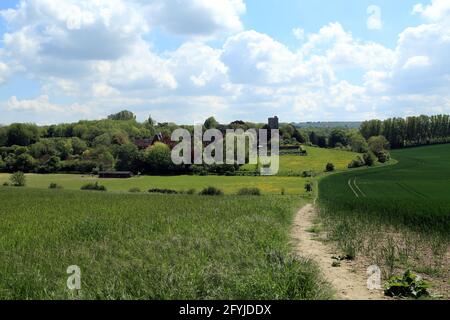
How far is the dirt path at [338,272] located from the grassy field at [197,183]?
4182cm

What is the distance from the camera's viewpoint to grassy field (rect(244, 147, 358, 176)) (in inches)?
3258

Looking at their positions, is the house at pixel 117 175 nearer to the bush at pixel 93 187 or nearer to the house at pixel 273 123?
the bush at pixel 93 187

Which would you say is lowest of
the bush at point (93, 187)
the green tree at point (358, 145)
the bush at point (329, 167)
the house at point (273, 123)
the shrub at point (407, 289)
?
the bush at point (93, 187)

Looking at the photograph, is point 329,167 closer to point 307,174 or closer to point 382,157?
point 307,174

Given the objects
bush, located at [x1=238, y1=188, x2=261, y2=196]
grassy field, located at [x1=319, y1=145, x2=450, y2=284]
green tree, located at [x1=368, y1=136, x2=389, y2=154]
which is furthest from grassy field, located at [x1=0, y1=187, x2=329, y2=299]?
green tree, located at [x1=368, y1=136, x2=389, y2=154]

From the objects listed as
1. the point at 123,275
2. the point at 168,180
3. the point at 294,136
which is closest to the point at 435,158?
the point at 294,136

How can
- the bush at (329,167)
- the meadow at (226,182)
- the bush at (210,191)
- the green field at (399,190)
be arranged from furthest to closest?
the bush at (329,167), the meadow at (226,182), the bush at (210,191), the green field at (399,190)

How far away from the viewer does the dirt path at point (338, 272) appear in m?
9.61

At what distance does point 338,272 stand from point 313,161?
82.5 metres

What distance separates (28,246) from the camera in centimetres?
1398

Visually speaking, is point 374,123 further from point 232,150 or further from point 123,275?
point 123,275

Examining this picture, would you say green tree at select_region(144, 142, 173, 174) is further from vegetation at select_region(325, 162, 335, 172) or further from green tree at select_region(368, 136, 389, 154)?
green tree at select_region(368, 136, 389, 154)

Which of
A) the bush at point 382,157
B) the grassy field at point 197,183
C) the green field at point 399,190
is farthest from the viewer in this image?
the bush at point 382,157

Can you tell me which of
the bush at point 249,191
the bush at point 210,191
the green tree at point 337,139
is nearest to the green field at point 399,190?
the bush at point 249,191
